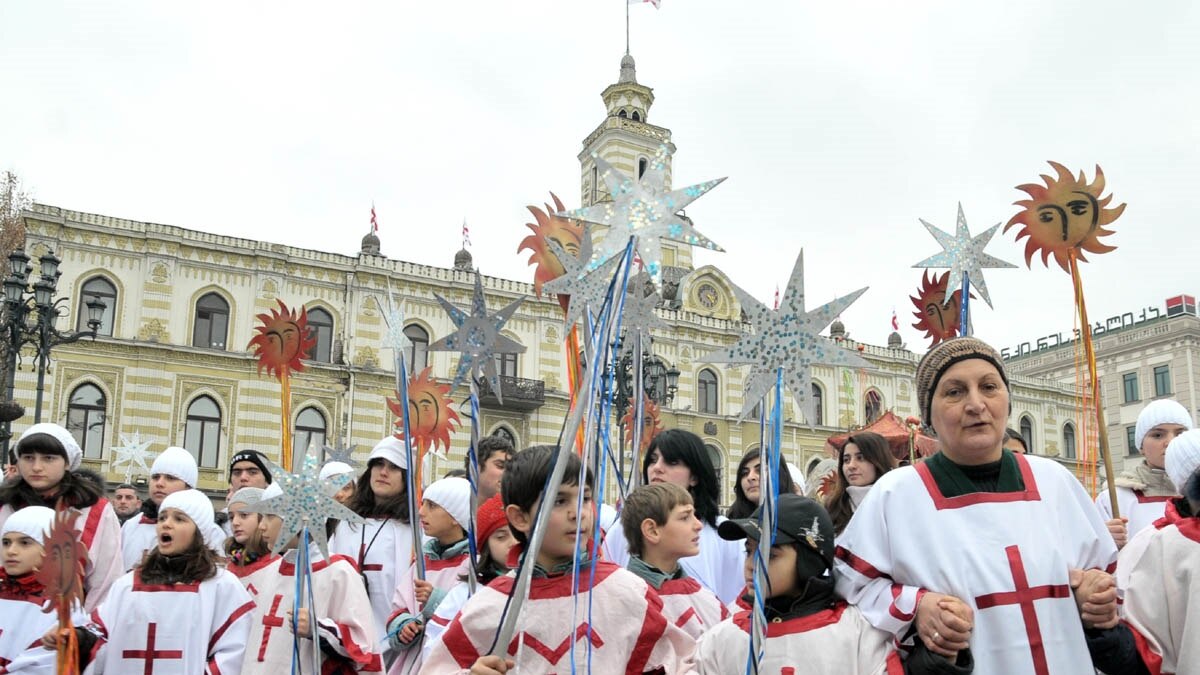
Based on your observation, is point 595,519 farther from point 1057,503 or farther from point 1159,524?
point 1159,524

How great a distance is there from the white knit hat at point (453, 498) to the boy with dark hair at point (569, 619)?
209cm

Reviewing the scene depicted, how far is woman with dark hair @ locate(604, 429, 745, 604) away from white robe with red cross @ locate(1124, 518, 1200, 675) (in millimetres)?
2162

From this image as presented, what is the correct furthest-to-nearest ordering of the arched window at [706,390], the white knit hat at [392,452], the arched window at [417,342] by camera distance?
the arched window at [706,390], the arched window at [417,342], the white knit hat at [392,452]

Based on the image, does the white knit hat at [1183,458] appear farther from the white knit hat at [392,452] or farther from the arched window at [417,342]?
the arched window at [417,342]

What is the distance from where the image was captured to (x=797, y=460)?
3447 centimetres

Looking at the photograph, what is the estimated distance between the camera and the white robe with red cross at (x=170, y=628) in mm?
4688

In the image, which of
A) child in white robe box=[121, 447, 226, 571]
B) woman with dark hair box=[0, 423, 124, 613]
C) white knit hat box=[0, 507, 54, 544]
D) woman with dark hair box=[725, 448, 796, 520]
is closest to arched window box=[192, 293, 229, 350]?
child in white robe box=[121, 447, 226, 571]

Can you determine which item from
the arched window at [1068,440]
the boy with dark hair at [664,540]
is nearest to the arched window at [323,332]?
the boy with dark hair at [664,540]

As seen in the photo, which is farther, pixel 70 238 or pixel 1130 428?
pixel 1130 428

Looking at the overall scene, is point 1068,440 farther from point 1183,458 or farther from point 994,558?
point 994,558

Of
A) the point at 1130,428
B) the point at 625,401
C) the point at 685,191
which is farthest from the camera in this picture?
the point at 1130,428

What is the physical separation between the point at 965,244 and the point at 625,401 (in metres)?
10.7

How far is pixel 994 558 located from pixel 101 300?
27.0 meters

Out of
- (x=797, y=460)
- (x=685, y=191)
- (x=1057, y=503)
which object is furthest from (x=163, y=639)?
(x=797, y=460)
